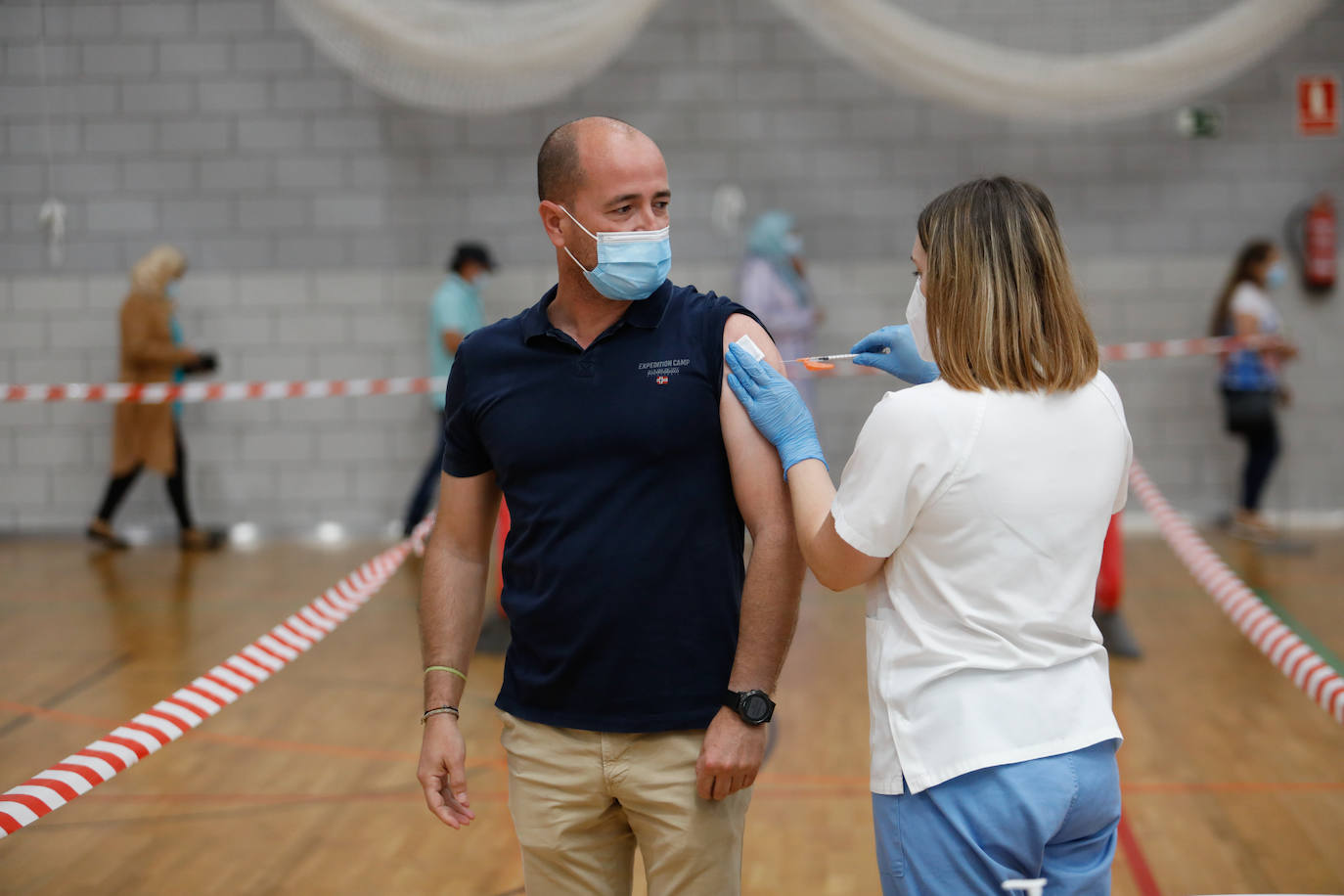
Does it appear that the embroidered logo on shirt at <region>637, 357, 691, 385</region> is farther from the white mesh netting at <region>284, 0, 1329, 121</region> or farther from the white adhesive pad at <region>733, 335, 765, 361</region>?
the white mesh netting at <region>284, 0, 1329, 121</region>

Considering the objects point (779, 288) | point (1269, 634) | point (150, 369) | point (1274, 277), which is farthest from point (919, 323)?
point (150, 369)

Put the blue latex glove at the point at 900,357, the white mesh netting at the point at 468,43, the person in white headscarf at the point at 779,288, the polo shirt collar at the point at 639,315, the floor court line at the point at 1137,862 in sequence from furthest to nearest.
Answer: the person in white headscarf at the point at 779,288 → the white mesh netting at the point at 468,43 → the floor court line at the point at 1137,862 → the blue latex glove at the point at 900,357 → the polo shirt collar at the point at 639,315

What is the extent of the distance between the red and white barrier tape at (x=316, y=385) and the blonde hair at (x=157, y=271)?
0.51m

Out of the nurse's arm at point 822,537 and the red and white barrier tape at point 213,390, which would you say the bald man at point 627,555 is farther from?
the red and white barrier tape at point 213,390

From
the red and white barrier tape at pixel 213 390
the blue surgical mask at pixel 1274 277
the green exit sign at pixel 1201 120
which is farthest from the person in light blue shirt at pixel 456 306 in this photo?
the blue surgical mask at pixel 1274 277

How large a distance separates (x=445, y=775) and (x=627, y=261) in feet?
2.29

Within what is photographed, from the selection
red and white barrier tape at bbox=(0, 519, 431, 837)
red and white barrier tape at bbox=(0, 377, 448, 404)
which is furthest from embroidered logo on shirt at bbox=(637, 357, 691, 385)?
red and white barrier tape at bbox=(0, 377, 448, 404)

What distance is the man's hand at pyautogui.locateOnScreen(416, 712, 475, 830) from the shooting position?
1682 mm

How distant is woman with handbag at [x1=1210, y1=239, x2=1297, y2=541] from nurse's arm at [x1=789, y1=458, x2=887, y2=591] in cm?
560

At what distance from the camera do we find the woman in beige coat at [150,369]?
21.9ft

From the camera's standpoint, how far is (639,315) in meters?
1.65

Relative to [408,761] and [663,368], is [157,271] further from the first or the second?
[663,368]

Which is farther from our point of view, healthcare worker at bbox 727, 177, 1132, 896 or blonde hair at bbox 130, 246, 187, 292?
blonde hair at bbox 130, 246, 187, 292

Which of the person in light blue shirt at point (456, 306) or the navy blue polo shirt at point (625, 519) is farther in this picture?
the person in light blue shirt at point (456, 306)
